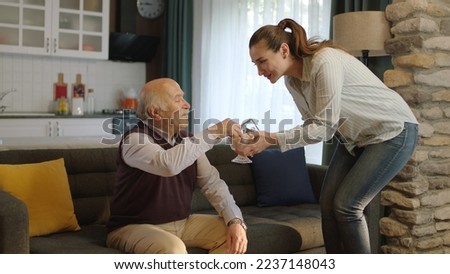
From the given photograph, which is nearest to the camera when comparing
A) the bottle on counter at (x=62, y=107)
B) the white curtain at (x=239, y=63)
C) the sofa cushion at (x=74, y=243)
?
the sofa cushion at (x=74, y=243)

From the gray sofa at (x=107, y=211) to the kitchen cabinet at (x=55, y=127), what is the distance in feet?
7.55

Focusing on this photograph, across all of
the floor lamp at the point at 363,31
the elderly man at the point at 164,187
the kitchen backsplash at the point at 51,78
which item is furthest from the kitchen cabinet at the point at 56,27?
the elderly man at the point at 164,187

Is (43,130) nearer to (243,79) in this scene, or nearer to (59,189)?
(243,79)

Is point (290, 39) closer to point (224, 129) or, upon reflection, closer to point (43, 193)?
point (224, 129)

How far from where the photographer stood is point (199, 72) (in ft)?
17.1

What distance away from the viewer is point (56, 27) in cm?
490

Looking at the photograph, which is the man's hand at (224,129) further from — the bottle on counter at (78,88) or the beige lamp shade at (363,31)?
the bottle on counter at (78,88)

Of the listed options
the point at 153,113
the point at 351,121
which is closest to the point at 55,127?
the point at 153,113

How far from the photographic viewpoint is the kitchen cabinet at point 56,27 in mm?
4738

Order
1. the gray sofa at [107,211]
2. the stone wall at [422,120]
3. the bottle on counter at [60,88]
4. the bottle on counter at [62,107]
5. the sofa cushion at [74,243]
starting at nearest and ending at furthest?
the sofa cushion at [74,243], the gray sofa at [107,211], the stone wall at [422,120], the bottle on counter at [62,107], the bottle on counter at [60,88]

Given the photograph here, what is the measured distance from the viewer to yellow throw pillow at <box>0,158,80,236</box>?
2033 mm

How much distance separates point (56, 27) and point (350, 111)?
367cm
